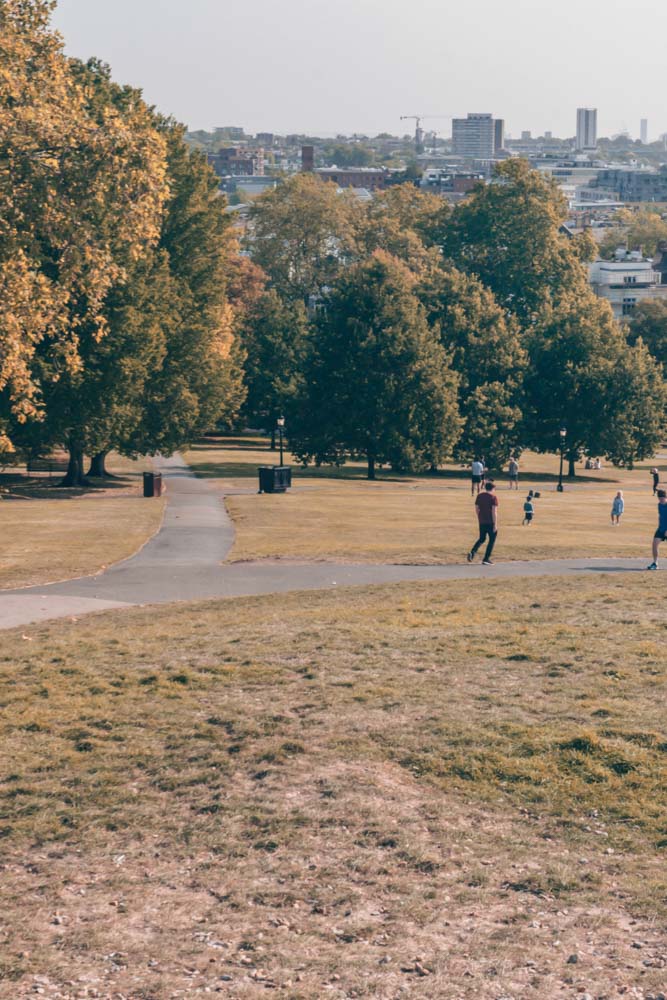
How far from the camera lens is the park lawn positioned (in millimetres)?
10281

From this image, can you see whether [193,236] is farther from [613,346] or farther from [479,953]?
[479,953]

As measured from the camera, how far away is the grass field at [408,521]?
32966 mm

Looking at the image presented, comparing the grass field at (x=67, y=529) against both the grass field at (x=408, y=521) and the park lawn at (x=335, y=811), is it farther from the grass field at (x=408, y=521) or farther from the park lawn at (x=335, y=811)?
the park lawn at (x=335, y=811)

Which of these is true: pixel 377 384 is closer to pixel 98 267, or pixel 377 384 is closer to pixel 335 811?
pixel 98 267

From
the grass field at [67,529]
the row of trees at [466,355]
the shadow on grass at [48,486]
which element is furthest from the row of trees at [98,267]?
the row of trees at [466,355]

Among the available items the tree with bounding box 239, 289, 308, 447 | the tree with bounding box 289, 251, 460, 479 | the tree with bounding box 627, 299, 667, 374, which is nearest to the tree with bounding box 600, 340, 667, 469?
the tree with bounding box 289, 251, 460, 479

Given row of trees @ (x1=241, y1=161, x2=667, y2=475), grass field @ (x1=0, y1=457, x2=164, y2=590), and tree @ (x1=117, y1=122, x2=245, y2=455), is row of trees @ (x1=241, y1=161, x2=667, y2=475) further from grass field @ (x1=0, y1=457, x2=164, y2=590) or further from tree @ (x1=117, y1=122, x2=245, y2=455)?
grass field @ (x1=0, y1=457, x2=164, y2=590)

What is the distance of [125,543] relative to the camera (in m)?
33.6

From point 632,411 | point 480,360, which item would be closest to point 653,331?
point 632,411

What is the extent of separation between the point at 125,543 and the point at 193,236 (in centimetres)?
3285

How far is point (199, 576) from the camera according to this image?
93.7ft

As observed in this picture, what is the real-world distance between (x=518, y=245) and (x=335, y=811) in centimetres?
9469

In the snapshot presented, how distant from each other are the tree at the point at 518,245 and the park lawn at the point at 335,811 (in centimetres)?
8557

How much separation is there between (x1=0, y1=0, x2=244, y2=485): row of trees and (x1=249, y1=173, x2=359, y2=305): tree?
4067 cm
